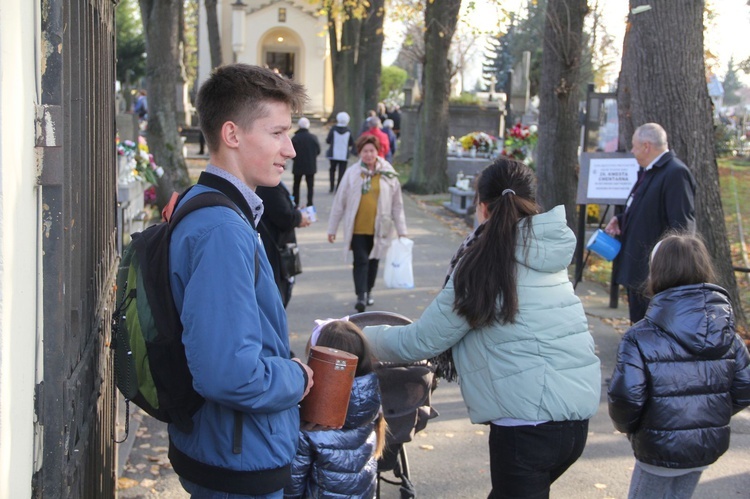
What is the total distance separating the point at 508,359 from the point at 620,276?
4255 millimetres

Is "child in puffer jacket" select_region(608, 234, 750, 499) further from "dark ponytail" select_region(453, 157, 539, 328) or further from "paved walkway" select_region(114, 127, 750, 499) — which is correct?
"paved walkway" select_region(114, 127, 750, 499)

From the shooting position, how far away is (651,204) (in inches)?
280

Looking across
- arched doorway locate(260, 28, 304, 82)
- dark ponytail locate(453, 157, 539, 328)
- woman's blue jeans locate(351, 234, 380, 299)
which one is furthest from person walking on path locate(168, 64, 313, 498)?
arched doorway locate(260, 28, 304, 82)

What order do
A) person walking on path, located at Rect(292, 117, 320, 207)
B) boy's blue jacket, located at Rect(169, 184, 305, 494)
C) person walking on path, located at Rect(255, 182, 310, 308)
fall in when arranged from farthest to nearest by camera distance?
1. person walking on path, located at Rect(292, 117, 320, 207)
2. person walking on path, located at Rect(255, 182, 310, 308)
3. boy's blue jacket, located at Rect(169, 184, 305, 494)

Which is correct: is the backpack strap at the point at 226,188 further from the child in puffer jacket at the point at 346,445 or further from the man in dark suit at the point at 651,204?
the man in dark suit at the point at 651,204

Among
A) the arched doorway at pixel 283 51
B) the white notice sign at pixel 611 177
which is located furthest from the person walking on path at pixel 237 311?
the arched doorway at pixel 283 51

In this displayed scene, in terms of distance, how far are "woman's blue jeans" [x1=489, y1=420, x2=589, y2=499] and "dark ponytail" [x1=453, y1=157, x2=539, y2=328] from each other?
45cm

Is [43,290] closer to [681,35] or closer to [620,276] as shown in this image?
[620,276]

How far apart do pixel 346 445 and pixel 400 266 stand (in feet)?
17.2

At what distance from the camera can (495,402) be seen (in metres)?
3.40

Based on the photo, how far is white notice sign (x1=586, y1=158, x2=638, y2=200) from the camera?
952 centimetres

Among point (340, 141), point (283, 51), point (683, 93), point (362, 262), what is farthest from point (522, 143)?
point (283, 51)

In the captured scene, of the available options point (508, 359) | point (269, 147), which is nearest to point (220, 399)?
point (269, 147)

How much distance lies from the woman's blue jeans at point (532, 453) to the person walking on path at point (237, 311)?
113 centimetres
